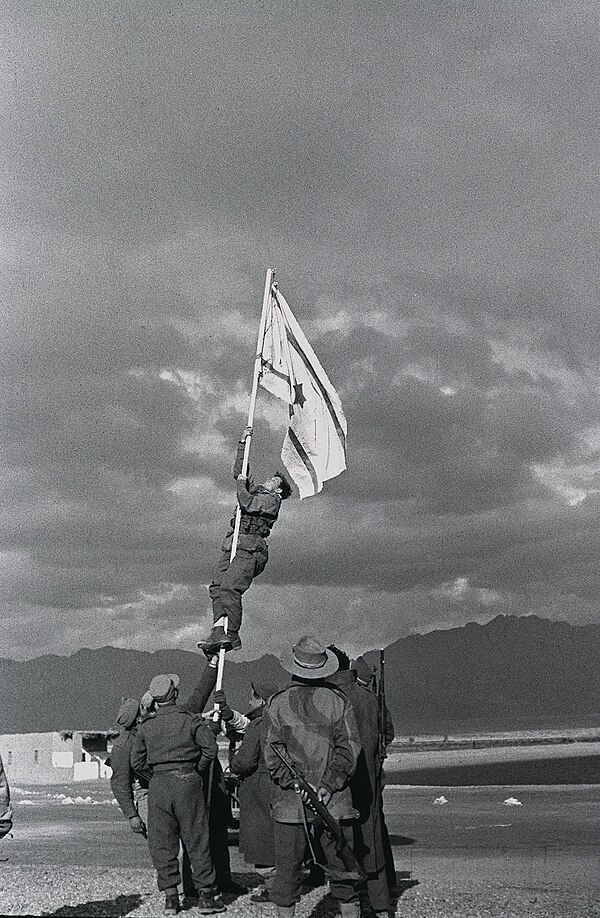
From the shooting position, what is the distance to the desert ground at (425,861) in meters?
10.5

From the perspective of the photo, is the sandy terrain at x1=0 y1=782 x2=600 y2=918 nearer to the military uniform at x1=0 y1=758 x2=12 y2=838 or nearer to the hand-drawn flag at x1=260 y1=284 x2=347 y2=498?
the military uniform at x1=0 y1=758 x2=12 y2=838

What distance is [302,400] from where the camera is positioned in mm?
14156

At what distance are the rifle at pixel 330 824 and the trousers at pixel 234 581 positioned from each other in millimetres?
3988

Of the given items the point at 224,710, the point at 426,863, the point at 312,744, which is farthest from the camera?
the point at 426,863

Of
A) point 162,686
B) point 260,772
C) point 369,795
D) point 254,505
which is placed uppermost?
point 254,505

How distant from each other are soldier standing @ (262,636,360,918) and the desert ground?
3.77 ft

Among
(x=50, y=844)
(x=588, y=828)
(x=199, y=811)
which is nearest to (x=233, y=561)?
(x=199, y=811)

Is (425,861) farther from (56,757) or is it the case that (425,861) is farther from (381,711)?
(56,757)

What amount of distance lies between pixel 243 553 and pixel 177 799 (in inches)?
133

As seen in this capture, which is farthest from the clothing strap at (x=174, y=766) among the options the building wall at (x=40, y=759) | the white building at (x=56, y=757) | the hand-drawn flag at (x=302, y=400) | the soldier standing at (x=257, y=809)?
the building wall at (x=40, y=759)

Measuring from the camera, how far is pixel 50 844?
54.2ft

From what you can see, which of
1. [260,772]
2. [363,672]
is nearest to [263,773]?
[260,772]

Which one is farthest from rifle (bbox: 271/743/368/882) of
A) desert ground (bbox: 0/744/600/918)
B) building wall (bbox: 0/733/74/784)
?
building wall (bbox: 0/733/74/784)

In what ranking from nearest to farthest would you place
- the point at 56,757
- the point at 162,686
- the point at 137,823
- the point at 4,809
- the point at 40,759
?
the point at 4,809 → the point at 162,686 → the point at 137,823 → the point at 56,757 → the point at 40,759
